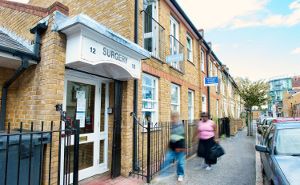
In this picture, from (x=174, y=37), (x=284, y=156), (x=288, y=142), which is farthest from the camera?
(x=174, y=37)

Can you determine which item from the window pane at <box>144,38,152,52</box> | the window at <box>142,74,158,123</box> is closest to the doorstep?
the window at <box>142,74,158,123</box>

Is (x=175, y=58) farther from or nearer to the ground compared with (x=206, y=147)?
farther from the ground

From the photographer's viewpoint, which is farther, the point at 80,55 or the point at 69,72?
the point at 69,72

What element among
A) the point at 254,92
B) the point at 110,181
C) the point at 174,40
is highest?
the point at 174,40

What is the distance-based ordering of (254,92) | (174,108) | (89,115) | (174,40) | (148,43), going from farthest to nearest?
1. (254,92)
2. (174,40)
3. (174,108)
4. (148,43)
5. (89,115)

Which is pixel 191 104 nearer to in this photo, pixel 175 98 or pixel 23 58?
pixel 175 98

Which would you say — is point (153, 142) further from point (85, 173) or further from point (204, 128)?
point (85, 173)

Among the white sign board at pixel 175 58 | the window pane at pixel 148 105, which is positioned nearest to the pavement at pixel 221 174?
the window pane at pixel 148 105

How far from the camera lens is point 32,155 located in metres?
3.34

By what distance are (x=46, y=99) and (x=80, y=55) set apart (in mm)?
1021

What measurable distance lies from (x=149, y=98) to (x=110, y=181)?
9.58 feet

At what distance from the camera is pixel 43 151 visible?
365cm

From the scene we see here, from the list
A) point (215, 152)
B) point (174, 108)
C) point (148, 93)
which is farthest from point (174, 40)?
point (215, 152)

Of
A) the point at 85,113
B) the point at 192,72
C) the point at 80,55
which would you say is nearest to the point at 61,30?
the point at 80,55
